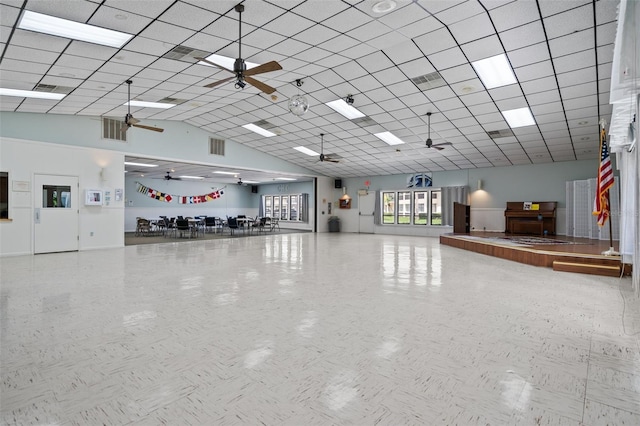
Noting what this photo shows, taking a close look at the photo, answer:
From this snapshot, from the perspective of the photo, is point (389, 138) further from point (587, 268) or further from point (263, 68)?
point (263, 68)

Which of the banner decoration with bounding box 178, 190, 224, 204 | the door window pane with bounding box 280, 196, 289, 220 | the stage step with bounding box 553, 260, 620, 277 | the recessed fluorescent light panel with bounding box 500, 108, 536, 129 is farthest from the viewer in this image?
the door window pane with bounding box 280, 196, 289, 220

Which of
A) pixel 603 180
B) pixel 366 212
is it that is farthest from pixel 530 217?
pixel 366 212

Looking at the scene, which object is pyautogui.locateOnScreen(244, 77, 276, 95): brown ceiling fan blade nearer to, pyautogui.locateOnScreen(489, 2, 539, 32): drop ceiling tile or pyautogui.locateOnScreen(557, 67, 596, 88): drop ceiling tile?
pyautogui.locateOnScreen(489, 2, 539, 32): drop ceiling tile

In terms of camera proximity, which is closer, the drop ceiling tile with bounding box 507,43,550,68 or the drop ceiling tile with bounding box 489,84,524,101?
the drop ceiling tile with bounding box 507,43,550,68

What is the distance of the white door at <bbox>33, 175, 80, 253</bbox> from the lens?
8.12 m

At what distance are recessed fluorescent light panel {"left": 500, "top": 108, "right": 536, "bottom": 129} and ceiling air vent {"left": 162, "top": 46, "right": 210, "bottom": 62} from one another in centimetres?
679

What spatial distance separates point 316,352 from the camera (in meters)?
2.54

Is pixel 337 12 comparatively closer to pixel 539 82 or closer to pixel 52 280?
pixel 539 82

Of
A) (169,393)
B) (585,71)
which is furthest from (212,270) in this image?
(585,71)

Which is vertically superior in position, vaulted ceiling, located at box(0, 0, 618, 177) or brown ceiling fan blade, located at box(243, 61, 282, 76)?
vaulted ceiling, located at box(0, 0, 618, 177)

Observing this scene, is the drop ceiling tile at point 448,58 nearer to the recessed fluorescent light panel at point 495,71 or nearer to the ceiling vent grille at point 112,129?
the recessed fluorescent light panel at point 495,71

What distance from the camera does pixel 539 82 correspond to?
21.3ft

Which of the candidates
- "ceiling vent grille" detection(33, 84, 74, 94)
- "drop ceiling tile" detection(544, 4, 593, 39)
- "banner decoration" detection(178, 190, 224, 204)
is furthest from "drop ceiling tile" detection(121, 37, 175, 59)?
"banner decoration" detection(178, 190, 224, 204)

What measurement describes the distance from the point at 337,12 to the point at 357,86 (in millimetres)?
3065
